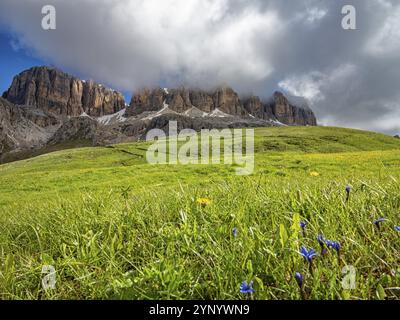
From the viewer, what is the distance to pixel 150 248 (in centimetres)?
321

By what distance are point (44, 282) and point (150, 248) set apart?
3.43 ft

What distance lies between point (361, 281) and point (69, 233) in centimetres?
343

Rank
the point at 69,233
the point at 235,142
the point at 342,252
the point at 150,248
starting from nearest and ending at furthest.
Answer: the point at 342,252
the point at 150,248
the point at 69,233
the point at 235,142

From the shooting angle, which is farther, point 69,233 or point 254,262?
point 69,233

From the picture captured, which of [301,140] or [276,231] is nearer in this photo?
[276,231]

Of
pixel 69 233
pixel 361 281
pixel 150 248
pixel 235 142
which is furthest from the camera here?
pixel 235 142

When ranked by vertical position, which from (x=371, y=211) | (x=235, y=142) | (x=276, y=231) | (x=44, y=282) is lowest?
(x=44, y=282)

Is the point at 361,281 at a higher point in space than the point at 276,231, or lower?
lower
